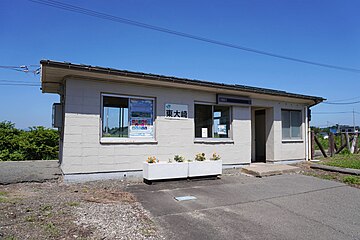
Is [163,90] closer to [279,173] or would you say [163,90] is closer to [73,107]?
[73,107]

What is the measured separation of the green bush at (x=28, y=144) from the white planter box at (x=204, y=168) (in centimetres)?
951

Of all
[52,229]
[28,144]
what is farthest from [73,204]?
[28,144]

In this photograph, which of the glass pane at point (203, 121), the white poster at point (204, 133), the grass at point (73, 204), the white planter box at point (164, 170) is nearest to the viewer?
the grass at point (73, 204)

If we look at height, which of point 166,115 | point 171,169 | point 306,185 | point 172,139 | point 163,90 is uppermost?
point 163,90

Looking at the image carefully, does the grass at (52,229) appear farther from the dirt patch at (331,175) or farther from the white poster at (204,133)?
the dirt patch at (331,175)

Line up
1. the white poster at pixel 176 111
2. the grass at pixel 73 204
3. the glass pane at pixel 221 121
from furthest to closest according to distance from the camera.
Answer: the glass pane at pixel 221 121 < the white poster at pixel 176 111 < the grass at pixel 73 204

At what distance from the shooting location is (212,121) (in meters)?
10.6

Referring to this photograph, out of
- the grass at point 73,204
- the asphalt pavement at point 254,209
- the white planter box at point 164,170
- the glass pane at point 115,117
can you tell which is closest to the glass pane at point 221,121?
the asphalt pavement at point 254,209

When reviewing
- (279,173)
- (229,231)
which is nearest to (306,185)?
(279,173)

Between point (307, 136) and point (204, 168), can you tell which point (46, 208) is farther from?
point (307, 136)

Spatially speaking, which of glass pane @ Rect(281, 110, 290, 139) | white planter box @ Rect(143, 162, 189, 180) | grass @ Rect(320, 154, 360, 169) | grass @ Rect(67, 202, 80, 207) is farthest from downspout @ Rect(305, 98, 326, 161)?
grass @ Rect(67, 202, 80, 207)

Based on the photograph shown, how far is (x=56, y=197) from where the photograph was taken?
6000 mm

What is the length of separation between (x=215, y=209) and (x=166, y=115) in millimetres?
4502

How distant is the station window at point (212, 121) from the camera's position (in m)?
10.3
